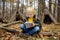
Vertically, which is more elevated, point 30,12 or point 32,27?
point 30,12

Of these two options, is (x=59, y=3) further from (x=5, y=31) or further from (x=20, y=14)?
(x=5, y=31)

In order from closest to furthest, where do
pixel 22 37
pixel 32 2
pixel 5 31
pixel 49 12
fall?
pixel 22 37
pixel 5 31
pixel 49 12
pixel 32 2

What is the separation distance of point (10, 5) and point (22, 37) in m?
7.72

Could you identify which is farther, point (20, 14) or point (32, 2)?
point (32, 2)

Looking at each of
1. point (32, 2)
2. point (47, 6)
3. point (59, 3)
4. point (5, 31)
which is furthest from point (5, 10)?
point (5, 31)

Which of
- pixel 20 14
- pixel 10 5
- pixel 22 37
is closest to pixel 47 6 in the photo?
pixel 20 14

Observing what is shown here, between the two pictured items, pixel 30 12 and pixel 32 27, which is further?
pixel 32 27

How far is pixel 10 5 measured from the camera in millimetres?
11086

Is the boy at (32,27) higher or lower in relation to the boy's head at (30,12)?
lower

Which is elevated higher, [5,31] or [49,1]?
[49,1]

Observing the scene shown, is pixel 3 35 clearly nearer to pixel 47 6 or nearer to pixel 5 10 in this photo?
pixel 47 6

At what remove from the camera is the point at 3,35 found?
4016 millimetres

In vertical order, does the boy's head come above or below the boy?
above

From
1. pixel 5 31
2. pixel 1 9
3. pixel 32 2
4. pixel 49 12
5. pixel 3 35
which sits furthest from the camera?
pixel 1 9
